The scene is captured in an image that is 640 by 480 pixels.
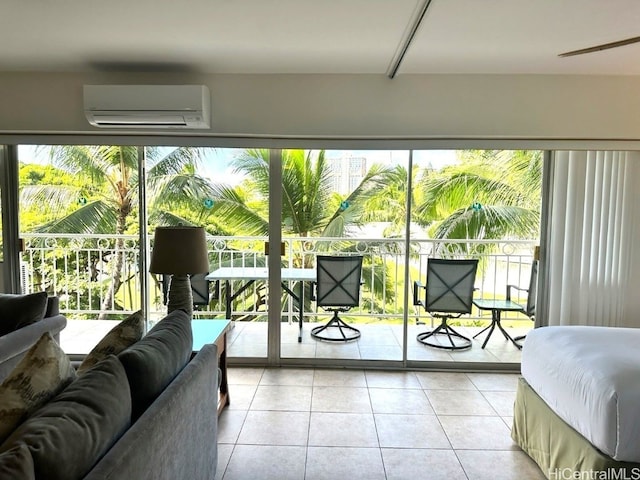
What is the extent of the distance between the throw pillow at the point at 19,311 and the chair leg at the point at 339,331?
248 cm

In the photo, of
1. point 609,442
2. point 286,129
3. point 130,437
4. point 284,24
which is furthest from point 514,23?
point 130,437

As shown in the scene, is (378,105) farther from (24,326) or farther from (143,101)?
(24,326)

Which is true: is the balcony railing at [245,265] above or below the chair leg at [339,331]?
above

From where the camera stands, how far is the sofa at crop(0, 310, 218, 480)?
3.06ft


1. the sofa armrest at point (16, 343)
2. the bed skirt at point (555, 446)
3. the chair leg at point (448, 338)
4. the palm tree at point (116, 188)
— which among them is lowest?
the chair leg at point (448, 338)

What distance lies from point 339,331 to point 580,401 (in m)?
2.80

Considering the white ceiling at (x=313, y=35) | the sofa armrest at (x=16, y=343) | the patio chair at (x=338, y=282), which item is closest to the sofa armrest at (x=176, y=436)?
the sofa armrest at (x=16, y=343)

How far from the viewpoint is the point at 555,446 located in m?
1.96

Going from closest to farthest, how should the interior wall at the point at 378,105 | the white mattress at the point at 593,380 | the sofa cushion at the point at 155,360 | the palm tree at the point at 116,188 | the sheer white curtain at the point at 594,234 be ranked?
the sofa cushion at the point at 155,360, the white mattress at the point at 593,380, the interior wall at the point at 378,105, the sheer white curtain at the point at 594,234, the palm tree at the point at 116,188

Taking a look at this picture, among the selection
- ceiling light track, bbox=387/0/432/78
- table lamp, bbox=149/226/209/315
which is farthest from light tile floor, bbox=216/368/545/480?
ceiling light track, bbox=387/0/432/78

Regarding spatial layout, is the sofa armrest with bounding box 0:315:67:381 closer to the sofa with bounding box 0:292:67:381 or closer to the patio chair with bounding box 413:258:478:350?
the sofa with bounding box 0:292:67:381

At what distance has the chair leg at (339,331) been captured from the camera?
4.17 metres

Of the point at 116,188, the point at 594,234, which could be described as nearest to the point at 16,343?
the point at 116,188

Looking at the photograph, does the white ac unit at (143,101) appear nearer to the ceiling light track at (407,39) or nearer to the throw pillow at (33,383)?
the ceiling light track at (407,39)
